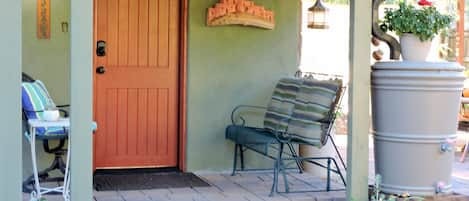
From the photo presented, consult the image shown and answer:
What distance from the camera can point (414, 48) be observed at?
468cm

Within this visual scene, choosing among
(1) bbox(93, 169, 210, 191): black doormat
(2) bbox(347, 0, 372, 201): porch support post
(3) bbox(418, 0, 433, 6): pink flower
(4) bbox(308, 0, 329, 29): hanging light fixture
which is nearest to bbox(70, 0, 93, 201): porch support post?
(1) bbox(93, 169, 210, 191): black doormat

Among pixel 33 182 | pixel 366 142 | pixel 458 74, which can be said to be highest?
pixel 458 74

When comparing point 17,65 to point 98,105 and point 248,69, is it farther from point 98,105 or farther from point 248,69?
point 248,69

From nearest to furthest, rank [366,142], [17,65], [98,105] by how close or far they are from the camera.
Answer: [17,65], [366,142], [98,105]

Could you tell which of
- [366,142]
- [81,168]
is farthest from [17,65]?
[366,142]

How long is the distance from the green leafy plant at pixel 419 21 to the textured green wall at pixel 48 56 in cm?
254

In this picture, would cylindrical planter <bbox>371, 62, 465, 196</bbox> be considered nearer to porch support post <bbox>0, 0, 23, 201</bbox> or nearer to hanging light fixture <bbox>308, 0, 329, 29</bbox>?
hanging light fixture <bbox>308, 0, 329, 29</bbox>

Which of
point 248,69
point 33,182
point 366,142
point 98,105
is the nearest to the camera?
point 366,142

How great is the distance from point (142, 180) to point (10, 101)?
6.18 ft

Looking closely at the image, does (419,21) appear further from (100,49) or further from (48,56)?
(48,56)

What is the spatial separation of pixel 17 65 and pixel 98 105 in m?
1.94

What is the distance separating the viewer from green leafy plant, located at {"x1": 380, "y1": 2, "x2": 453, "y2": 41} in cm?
462

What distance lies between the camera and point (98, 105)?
5594 millimetres

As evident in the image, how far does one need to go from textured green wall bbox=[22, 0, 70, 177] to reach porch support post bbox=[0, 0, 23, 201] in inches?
59.3
